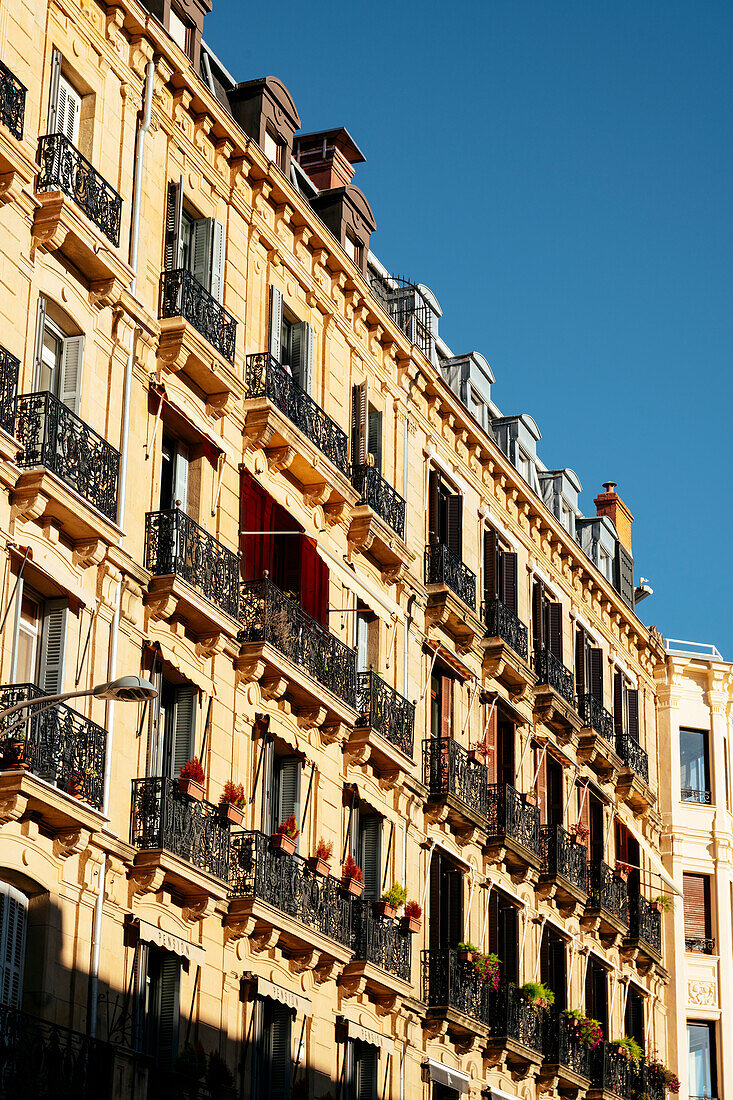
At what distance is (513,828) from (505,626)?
4.66 m


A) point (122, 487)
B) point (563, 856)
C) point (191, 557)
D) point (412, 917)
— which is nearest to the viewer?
point (122, 487)

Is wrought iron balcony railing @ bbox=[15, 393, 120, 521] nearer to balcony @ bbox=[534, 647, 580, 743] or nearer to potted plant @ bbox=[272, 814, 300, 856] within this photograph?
potted plant @ bbox=[272, 814, 300, 856]

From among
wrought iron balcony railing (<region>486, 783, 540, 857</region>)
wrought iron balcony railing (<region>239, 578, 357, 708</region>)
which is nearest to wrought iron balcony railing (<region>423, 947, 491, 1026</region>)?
wrought iron balcony railing (<region>486, 783, 540, 857</region>)

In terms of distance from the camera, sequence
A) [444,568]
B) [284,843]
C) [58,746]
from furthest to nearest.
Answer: [444,568] → [284,843] → [58,746]

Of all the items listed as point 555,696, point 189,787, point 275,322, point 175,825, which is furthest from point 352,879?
point 555,696

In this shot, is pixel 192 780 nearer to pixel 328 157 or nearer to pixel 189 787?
pixel 189 787

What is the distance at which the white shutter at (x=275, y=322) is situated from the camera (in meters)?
33.9

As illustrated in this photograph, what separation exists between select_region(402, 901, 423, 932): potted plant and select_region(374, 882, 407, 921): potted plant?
0.35m

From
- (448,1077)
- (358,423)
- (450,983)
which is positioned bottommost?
(448,1077)

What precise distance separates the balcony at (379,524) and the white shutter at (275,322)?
11.1ft

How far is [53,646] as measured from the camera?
26.1 metres

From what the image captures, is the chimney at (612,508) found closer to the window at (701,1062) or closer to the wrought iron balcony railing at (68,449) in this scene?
the window at (701,1062)

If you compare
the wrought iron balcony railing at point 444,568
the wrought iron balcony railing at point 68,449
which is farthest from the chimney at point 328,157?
the wrought iron balcony railing at point 68,449

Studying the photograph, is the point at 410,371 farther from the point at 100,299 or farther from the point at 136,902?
the point at 136,902
